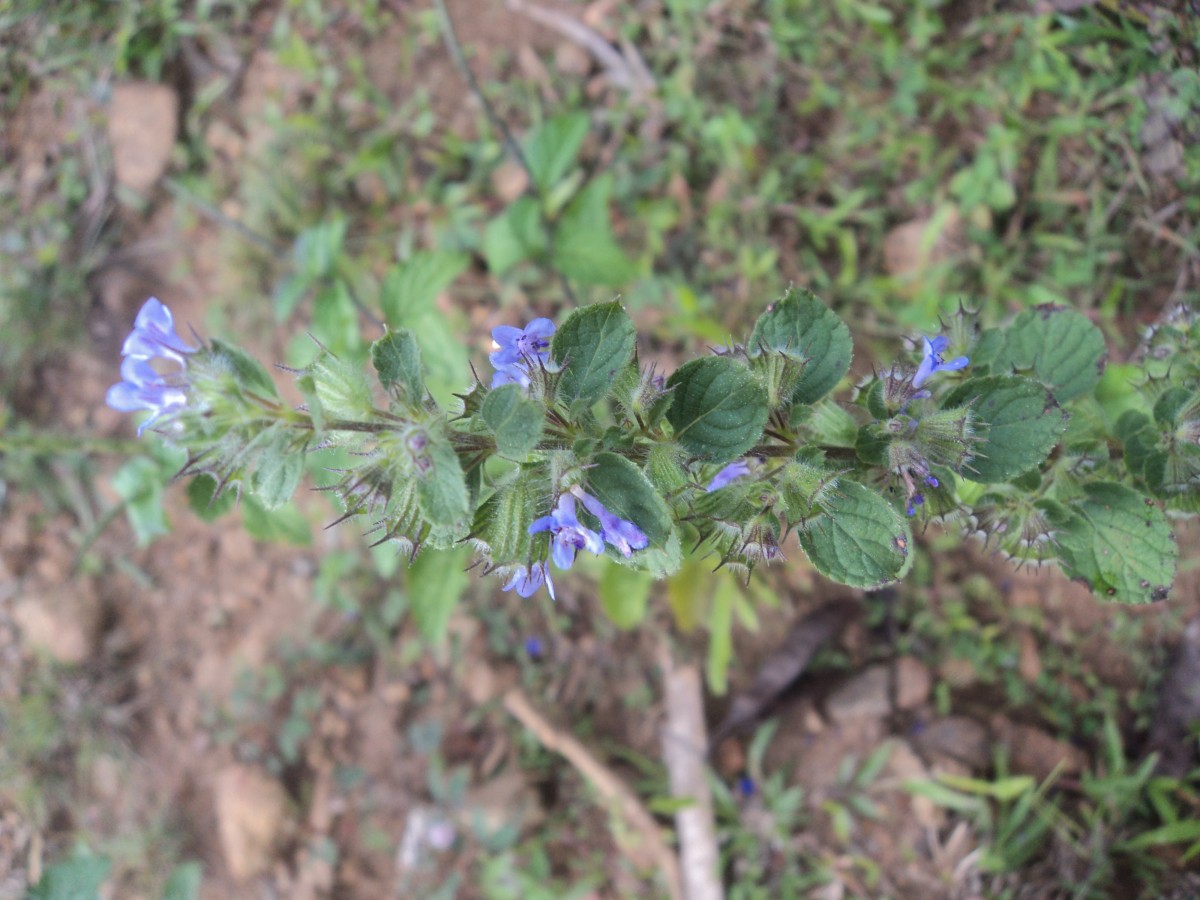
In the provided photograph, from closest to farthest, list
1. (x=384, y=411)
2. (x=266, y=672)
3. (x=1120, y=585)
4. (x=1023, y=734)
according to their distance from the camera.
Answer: (x=384, y=411) < (x=1120, y=585) < (x=1023, y=734) < (x=266, y=672)

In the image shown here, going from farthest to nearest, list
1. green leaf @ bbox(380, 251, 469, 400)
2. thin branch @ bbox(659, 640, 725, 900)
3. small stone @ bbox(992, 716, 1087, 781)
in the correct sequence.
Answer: thin branch @ bbox(659, 640, 725, 900) < small stone @ bbox(992, 716, 1087, 781) < green leaf @ bbox(380, 251, 469, 400)

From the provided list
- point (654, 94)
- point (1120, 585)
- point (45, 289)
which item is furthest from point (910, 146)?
point (45, 289)

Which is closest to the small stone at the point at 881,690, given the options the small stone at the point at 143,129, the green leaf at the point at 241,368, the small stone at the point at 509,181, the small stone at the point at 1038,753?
the small stone at the point at 1038,753

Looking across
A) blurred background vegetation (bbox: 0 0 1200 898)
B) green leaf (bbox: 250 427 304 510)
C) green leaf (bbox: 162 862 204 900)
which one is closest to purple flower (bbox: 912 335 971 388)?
green leaf (bbox: 250 427 304 510)

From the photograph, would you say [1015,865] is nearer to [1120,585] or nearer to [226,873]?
[1120,585]

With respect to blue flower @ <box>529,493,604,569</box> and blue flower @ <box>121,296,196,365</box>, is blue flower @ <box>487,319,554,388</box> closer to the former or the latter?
blue flower @ <box>529,493,604,569</box>

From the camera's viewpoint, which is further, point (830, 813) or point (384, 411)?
point (830, 813)

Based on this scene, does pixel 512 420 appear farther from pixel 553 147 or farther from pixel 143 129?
pixel 143 129
